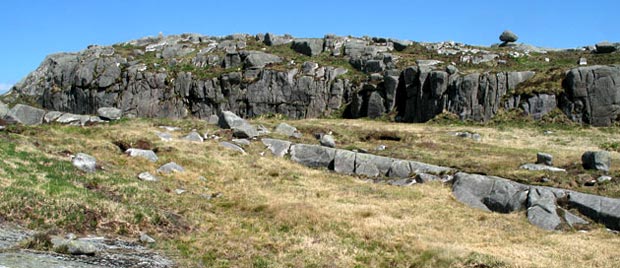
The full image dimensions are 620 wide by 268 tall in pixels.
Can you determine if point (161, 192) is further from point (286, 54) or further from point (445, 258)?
point (286, 54)

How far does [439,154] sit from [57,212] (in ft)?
107

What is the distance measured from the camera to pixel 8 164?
2692 cm

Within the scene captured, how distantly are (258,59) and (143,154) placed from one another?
45.0 meters

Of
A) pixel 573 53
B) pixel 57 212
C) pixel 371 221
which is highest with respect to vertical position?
pixel 573 53

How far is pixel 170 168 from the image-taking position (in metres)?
37.5

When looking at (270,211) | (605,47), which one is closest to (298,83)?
(605,47)

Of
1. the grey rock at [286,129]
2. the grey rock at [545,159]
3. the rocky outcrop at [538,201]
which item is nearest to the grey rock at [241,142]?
the grey rock at [286,129]

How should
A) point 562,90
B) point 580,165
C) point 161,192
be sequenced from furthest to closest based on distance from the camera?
point 562,90
point 580,165
point 161,192

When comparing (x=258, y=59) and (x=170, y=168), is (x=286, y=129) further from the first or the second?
(x=258, y=59)

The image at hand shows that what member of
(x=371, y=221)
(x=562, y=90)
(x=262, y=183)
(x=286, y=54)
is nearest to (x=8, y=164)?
(x=262, y=183)

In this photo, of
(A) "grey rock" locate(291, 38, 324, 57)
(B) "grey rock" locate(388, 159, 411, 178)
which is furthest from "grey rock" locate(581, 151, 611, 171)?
(A) "grey rock" locate(291, 38, 324, 57)

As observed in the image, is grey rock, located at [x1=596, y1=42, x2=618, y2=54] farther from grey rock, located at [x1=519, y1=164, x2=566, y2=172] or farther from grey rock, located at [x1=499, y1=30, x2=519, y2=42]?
grey rock, located at [x1=519, y1=164, x2=566, y2=172]

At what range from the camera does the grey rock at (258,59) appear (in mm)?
81500

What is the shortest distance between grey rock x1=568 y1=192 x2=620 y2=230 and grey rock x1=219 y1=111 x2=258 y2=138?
1157 inches
